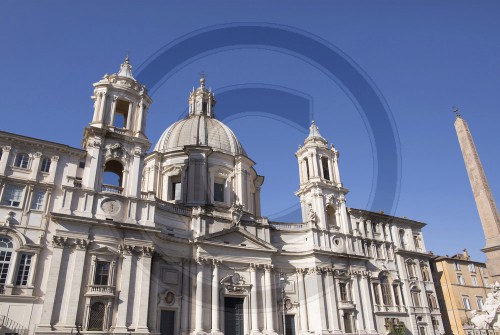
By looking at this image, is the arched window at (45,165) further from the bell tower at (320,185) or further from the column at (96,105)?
the bell tower at (320,185)

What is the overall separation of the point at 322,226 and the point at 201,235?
14.3m

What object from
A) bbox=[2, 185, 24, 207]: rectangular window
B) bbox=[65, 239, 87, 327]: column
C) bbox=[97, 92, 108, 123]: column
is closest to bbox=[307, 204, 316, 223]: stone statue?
bbox=[65, 239, 87, 327]: column

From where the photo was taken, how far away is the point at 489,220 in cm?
2109

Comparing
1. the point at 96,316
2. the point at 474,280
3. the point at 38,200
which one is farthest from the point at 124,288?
the point at 474,280

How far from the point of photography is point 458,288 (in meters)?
47.6

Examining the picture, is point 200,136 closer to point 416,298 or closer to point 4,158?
point 4,158

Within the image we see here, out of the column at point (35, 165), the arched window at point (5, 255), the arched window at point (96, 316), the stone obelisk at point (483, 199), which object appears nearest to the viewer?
the stone obelisk at point (483, 199)

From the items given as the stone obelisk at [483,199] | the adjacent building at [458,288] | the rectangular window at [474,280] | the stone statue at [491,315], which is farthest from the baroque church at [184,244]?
the stone obelisk at [483,199]

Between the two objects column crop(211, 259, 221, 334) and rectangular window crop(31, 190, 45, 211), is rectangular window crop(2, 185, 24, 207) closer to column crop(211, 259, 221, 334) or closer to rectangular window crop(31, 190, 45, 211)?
rectangular window crop(31, 190, 45, 211)

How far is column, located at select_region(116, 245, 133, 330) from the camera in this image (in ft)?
85.4

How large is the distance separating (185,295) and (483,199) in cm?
2339

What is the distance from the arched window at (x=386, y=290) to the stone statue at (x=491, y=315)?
21.6 metres

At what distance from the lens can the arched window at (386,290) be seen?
136 ft

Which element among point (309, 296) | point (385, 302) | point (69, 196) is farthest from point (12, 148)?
point (385, 302)
